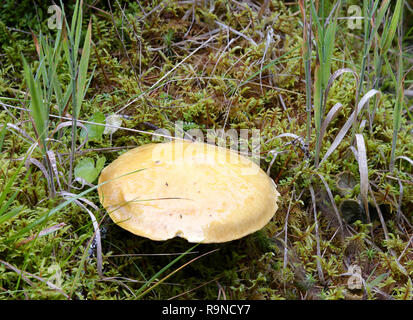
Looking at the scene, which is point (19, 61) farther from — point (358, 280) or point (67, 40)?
point (358, 280)

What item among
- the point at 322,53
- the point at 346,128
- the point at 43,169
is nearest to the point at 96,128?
the point at 43,169

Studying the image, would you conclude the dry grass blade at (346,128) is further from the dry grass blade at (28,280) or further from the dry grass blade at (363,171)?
the dry grass blade at (28,280)

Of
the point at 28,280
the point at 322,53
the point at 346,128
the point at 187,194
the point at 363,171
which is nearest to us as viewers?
the point at 28,280

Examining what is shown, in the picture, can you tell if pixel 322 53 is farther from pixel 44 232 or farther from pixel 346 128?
pixel 44 232

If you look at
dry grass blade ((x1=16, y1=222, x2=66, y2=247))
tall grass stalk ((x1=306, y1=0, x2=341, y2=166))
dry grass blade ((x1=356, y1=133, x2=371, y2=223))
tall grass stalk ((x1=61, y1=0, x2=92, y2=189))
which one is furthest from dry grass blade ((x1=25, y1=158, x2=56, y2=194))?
dry grass blade ((x1=356, y1=133, x2=371, y2=223))

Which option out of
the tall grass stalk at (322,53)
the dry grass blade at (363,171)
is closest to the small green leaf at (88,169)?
the tall grass stalk at (322,53)

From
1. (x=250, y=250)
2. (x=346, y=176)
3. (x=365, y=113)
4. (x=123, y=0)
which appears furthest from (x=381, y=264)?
(x=123, y=0)
